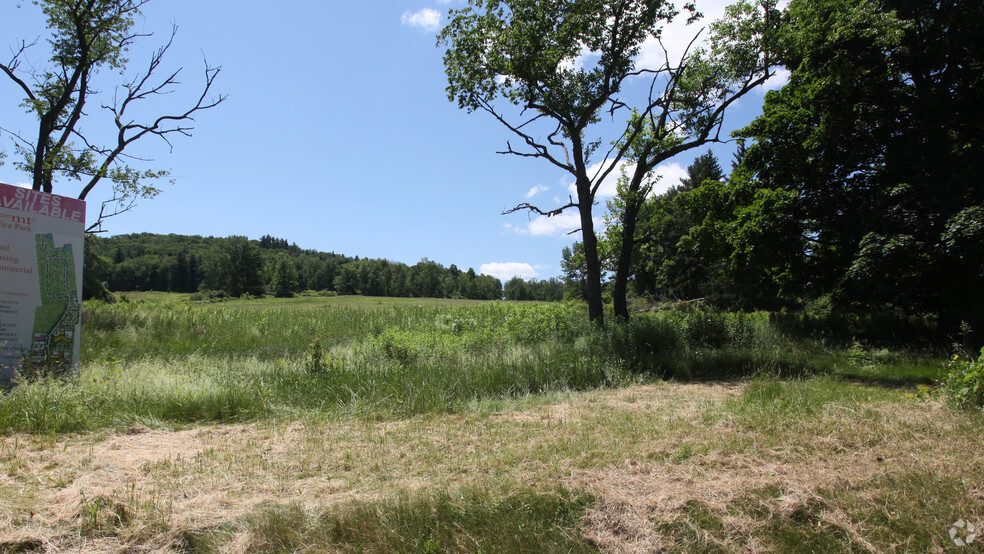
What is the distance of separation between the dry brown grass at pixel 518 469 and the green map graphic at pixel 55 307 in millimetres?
2702

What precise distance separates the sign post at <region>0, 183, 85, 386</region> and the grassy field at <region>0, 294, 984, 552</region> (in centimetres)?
59

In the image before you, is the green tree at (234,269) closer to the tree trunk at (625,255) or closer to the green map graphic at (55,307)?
the tree trunk at (625,255)

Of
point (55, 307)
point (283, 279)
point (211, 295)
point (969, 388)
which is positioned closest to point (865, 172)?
point (969, 388)

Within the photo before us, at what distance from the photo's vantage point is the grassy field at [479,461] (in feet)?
11.2

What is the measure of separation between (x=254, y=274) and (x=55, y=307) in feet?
272

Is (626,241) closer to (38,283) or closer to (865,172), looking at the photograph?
(865,172)

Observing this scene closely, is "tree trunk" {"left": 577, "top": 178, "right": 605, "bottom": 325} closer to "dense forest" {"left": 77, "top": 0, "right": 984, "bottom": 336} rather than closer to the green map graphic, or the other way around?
"dense forest" {"left": 77, "top": 0, "right": 984, "bottom": 336}

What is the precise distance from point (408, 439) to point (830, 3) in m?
14.8

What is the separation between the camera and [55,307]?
301 inches

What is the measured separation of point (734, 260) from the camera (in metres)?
13.8

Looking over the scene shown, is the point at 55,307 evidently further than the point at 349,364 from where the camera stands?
No

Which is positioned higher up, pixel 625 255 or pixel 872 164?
pixel 872 164

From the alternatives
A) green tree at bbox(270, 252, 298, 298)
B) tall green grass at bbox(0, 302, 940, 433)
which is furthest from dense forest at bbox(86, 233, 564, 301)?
tall green grass at bbox(0, 302, 940, 433)

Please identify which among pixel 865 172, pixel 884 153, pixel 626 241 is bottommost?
pixel 626 241
